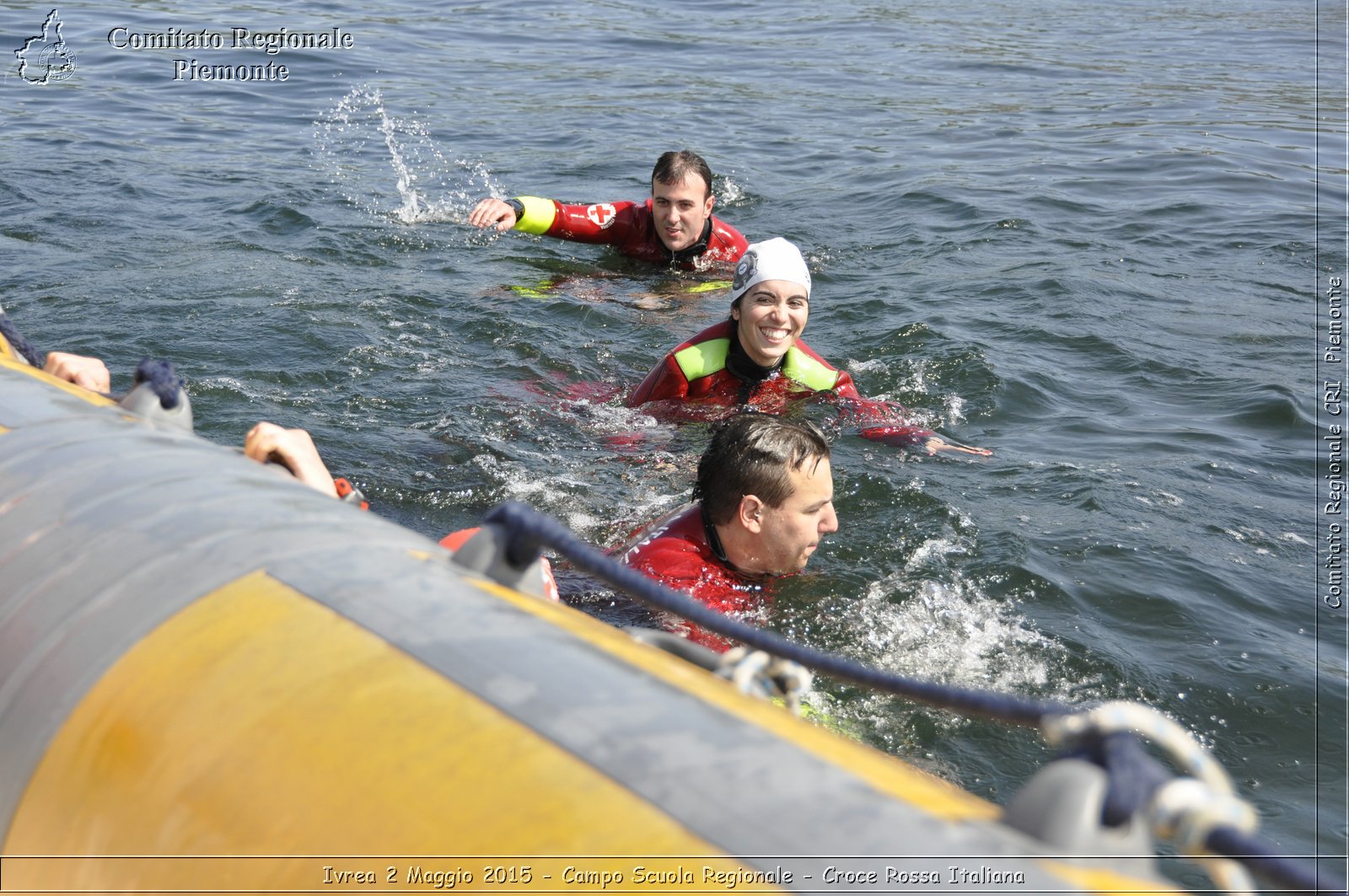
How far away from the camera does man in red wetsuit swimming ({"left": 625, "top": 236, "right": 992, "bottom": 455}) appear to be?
521 centimetres

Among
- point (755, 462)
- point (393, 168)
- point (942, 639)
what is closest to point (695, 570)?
point (755, 462)

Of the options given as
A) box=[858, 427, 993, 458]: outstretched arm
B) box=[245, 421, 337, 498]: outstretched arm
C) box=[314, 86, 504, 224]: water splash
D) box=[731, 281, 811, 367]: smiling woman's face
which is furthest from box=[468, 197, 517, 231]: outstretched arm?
box=[245, 421, 337, 498]: outstretched arm

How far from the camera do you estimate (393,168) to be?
9.73 metres

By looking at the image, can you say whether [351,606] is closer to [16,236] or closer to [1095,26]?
[16,236]

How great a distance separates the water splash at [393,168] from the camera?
28.5 ft

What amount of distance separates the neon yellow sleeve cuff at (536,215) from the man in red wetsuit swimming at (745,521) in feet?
14.0

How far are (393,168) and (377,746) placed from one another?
8818 mm

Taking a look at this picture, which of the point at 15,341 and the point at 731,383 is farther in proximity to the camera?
the point at 731,383

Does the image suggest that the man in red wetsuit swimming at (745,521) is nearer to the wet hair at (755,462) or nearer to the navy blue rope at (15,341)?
the wet hair at (755,462)

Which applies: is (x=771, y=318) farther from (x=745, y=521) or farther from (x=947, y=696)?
(x=947, y=696)

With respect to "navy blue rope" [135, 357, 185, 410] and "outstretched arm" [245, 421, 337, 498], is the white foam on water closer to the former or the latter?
"outstretched arm" [245, 421, 337, 498]

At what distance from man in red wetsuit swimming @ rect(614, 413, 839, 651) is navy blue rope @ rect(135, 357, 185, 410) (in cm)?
132

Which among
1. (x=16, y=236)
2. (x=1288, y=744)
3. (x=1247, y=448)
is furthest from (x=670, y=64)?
(x=1288, y=744)

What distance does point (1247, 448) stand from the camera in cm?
516
